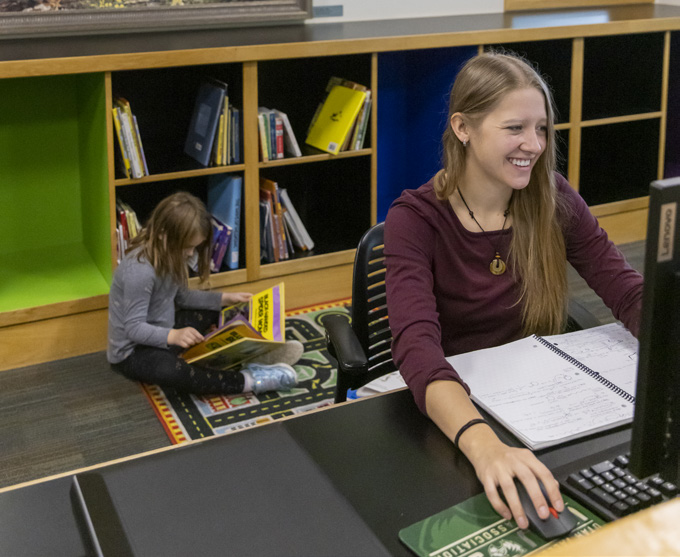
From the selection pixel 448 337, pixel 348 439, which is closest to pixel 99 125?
pixel 448 337

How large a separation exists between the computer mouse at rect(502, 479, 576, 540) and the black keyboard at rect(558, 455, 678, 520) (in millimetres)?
38

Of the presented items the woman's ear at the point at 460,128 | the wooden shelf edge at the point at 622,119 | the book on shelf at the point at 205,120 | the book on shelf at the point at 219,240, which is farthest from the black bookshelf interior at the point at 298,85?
the woman's ear at the point at 460,128

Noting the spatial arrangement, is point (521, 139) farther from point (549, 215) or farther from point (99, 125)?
point (99, 125)

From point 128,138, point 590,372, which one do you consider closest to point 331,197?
point 128,138

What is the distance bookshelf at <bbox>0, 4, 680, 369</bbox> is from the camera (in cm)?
290

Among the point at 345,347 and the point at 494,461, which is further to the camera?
the point at 345,347

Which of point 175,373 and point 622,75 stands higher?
point 622,75

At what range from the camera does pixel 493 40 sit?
336cm

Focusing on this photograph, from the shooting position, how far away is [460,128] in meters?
1.70

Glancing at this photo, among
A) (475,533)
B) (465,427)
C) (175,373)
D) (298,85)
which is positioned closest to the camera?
(475,533)

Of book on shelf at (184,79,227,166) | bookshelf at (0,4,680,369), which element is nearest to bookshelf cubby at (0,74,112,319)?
bookshelf at (0,4,680,369)

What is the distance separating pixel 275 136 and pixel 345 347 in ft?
5.11

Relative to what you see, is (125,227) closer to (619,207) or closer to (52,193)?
(52,193)

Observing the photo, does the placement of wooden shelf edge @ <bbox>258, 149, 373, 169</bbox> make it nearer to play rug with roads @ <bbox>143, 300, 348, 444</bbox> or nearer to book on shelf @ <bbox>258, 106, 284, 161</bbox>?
book on shelf @ <bbox>258, 106, 284, 161</bbox>
